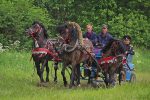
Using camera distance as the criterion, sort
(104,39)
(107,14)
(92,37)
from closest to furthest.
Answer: (104,39)
(92,37)
(107,14)

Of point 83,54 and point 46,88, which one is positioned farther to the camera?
point 83,54

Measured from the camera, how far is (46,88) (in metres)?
16.0

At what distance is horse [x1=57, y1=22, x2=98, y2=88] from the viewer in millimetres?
15930

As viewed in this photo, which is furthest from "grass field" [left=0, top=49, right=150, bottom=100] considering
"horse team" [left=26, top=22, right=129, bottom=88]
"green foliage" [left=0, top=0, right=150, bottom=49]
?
"green foliage" [left=0, top=0, right=150, bottom=49]

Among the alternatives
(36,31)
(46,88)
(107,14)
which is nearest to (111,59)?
(46,88)

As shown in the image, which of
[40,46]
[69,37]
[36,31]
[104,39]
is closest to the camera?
[69,37]

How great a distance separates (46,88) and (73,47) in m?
1.62

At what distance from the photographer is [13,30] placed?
2844cm

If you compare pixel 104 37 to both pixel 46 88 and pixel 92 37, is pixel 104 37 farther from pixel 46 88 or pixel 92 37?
pixel 46 88

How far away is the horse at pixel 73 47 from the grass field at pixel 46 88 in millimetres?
899

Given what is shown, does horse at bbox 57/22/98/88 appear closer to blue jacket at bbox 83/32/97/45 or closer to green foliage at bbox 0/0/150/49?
blue jacket at bbox 83/32/97/45

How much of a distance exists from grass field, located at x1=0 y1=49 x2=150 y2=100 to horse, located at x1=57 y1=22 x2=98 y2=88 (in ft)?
2.95

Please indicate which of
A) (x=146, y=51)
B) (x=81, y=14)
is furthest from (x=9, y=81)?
(x=81, y=14)

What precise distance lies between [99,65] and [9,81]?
3.34 metres
